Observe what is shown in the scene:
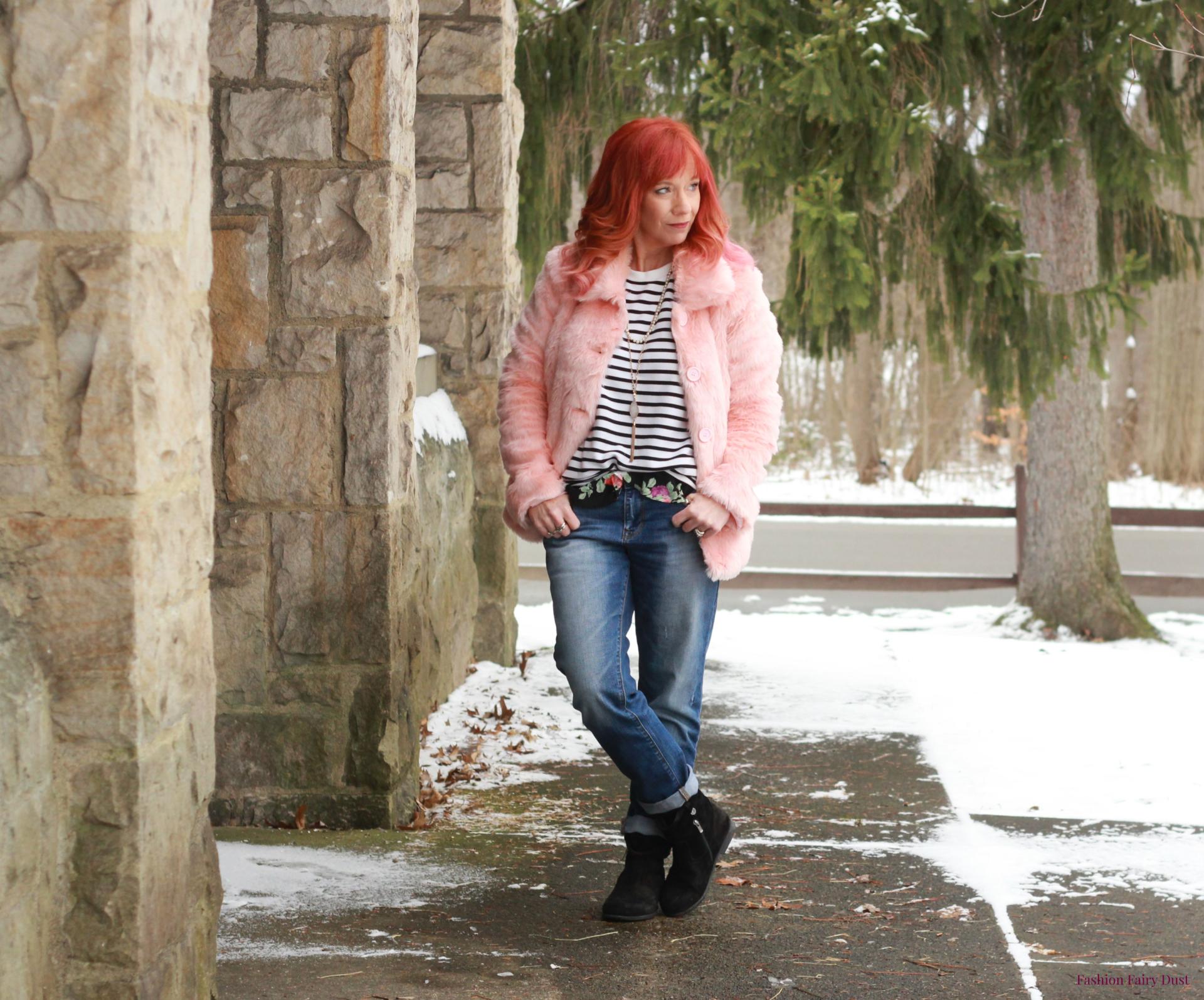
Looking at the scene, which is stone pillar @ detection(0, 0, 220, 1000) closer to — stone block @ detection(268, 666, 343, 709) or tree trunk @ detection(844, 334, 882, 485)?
stone block @ detection(268, 666, 343, 709)

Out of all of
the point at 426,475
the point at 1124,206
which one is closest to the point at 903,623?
the point at 1124,206

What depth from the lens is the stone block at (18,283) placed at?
244 centimetres

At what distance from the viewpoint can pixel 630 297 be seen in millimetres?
3514

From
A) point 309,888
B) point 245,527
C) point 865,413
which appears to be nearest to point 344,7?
point 245,527

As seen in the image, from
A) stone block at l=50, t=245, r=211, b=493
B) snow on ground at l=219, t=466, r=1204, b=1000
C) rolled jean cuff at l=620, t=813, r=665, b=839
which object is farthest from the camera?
snow on ground at l=219, t=466, r=1204, b=1000

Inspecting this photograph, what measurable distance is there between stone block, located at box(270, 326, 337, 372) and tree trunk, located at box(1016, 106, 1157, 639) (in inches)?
213

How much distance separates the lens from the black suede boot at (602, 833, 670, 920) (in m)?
3.54

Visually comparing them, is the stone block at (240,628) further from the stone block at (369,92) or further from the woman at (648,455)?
the stone block at (369,92)

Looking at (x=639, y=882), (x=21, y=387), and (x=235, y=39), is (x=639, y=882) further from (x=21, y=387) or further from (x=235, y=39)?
(x=235, y=39)

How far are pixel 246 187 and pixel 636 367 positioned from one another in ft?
4.87

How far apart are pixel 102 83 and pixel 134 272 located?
12.1 inches

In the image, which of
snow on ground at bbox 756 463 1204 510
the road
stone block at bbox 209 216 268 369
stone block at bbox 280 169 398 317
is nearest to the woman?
stone block at bbox 280 169 398 317

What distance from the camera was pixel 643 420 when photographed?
3.42 meters

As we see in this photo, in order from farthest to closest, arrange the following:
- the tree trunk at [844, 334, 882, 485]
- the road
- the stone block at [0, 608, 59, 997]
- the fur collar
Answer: the tree trunk at [844, 334, 882, 485] → the road → the fur collar → the stone block at [0, 608, 59, 997]
